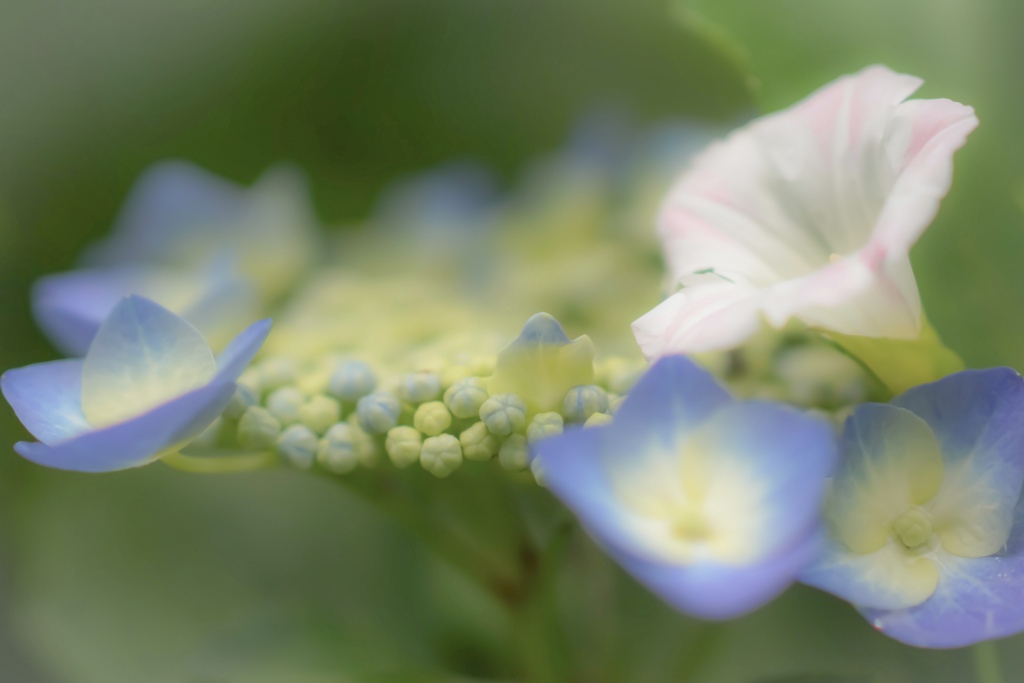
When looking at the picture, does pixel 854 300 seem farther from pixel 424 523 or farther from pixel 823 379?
pixel 424 523

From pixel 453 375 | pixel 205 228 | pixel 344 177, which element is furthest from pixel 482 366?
pixel 344 177

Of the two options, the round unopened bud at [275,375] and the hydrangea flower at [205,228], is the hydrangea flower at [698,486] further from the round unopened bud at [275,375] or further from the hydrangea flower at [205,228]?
the hydrangea flower at [205,228]

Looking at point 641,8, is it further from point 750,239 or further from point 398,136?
point 750,239

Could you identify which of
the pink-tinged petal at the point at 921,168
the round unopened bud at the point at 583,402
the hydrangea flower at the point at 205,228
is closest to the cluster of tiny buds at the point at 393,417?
the round unopened bud at the point at 583,402

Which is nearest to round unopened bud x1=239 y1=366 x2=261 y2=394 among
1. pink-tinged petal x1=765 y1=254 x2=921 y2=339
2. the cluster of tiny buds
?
the cluster of tiny buds

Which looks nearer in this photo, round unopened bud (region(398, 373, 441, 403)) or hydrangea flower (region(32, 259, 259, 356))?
round unopened bud (region(398, 373, 441, 403))

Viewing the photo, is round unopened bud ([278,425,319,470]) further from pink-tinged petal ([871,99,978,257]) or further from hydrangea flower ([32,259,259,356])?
pink-tinged petal ([871,99,978,257])

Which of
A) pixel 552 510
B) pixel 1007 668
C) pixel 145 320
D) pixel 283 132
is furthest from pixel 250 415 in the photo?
pixel 283 132
